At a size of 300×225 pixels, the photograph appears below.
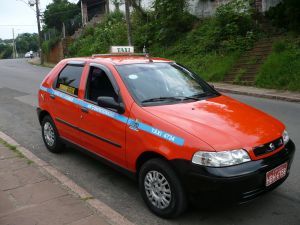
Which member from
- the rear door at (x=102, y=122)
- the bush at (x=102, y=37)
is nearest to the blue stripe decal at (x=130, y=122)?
the rear door at (x=102, y=122)

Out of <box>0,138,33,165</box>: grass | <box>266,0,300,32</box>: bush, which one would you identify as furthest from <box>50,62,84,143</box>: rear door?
<box>266,0,300,32</box>: bush

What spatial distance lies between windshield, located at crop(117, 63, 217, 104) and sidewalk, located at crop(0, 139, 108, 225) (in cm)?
141

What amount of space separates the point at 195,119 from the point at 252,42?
15176 millimetres

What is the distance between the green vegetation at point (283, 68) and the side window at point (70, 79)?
31.9 ft

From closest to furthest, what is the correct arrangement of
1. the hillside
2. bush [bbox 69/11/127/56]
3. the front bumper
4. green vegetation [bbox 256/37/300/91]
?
the front bumper
green vegetation [bbox 256/37/300/91]
the hillside
bush [bbox 69/11/127/56]

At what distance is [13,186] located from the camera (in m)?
5.16

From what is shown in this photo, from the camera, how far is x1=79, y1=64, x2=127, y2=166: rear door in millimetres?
4805

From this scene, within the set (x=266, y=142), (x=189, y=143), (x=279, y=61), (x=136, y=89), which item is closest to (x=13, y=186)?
(x=136, y=89)

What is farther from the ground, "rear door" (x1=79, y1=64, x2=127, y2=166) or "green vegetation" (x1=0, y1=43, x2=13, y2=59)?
"green vegetation" (x1=0, y1=43, x2=13, y2=59)

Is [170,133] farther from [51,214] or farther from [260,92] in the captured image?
[260,92]

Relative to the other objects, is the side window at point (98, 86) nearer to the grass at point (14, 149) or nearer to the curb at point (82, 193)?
the curb at point (82, 193)

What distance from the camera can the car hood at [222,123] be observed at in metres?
3.98

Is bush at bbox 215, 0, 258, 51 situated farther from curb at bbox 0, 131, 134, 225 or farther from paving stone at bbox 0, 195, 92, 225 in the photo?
paving stone at bbox 0, 195, 92, 225

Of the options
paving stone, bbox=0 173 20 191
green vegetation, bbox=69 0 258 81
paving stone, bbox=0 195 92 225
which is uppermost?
green vegetation, bbox=69 0 258 81
